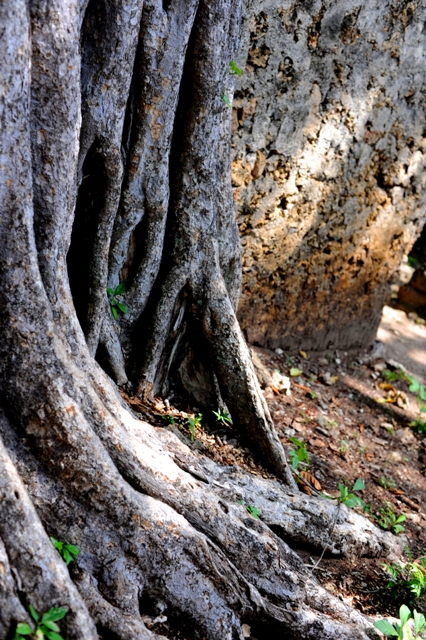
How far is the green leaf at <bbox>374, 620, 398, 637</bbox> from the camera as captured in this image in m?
2.62

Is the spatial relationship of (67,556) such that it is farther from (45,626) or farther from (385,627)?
(385,627)

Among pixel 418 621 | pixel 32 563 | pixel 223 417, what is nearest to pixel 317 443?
pixel 223 417

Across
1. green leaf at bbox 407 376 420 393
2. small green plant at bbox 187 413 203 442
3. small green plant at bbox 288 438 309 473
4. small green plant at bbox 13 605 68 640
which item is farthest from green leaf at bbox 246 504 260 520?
green leaf at bbox 407 376 420 393

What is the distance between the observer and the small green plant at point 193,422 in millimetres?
3336

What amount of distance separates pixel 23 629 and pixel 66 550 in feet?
1.18

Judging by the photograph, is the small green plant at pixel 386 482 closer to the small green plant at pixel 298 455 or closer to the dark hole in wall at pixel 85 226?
the small green plant at pixel 298 455

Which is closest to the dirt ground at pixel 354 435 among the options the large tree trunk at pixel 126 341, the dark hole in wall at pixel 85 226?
the large tree trunk at pixel 126 341

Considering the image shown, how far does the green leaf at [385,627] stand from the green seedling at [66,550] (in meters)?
1.33

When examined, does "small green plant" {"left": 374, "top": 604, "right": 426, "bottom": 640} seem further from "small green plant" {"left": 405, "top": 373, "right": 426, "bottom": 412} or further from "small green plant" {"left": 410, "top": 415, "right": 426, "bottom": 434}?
"small green plant" {"left": 405, "top": 373, "right": 426, "bottom": 412}

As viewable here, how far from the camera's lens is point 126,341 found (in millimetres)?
3324

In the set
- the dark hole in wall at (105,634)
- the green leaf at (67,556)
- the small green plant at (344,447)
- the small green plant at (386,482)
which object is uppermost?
the small green plant at (344,447)

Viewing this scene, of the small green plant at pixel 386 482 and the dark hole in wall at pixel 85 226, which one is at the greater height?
the dark hole in wall at pixel 85 226

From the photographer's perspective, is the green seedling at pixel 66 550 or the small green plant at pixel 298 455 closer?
the green seedling at pixel 66 550

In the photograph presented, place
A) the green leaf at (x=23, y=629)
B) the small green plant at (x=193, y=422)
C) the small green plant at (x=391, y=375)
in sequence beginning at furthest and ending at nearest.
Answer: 1. the small green plant at (x=391, y=375)
2. the small green plant at (x=193, y=422)
3. the green leaf at (x=23, y=629)
